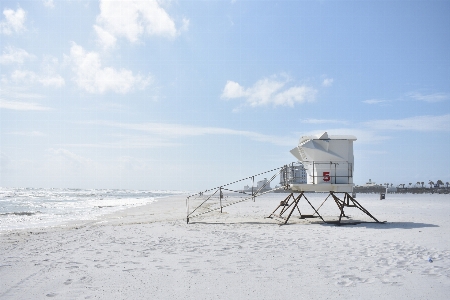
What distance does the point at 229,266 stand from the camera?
9.79 m

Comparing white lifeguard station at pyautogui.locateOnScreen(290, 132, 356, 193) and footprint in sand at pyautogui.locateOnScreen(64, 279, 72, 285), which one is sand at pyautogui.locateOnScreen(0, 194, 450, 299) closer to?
footprint in sand at pyautogui.locateOnScreen(64, 279, 72, 285)

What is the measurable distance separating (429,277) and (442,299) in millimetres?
1573

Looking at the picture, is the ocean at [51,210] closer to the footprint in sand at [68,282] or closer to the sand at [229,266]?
the sand at [229,266]

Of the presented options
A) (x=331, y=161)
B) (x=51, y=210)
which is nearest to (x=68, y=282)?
(x=331, y=161)

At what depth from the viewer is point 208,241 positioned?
13805 mm

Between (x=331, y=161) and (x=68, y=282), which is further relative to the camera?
(x=331, y=161)

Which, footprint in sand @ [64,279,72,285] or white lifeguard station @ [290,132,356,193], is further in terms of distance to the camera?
white lifeguard station @ [290,132,356,193]

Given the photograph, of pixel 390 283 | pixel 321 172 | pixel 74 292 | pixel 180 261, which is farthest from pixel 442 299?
pixel 321 172

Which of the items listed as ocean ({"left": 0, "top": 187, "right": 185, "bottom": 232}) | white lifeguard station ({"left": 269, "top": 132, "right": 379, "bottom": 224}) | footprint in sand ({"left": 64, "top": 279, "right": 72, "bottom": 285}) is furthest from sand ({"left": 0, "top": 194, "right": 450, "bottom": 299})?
ocean ({"left": 0, "top": 187, "right": 185, "bottom": 232})

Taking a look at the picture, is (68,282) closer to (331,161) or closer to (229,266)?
(229,266)

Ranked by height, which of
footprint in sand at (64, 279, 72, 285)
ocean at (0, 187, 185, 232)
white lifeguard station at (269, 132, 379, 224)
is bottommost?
ocean at (0, 187, 185, 232)

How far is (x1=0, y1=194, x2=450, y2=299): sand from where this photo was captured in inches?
303

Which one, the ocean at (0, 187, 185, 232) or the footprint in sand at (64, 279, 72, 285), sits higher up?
the footprint in sand at (64, 279, 72, 285)

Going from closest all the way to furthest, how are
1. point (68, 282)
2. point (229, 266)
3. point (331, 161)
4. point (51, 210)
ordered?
1. point (68, 282)
2. point (229, 266)
3. point (331, 161)
4. point (51, 210)
